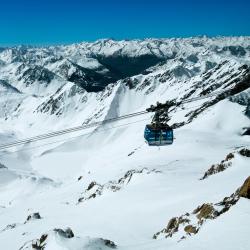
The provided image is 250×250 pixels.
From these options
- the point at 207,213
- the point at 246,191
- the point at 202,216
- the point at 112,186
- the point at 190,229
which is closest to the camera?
the point at 246,191

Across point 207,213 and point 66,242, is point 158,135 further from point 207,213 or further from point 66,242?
point 66,242

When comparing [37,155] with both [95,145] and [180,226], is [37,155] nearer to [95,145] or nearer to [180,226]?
[95,145]

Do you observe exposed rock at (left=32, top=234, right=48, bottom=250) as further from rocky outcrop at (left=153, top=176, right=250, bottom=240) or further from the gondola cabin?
the gondola cabin

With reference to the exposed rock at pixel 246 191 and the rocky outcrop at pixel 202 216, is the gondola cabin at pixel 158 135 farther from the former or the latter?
the exposed rock at pixel 246 191

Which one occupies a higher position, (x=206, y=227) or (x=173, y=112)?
(x=173, y=112)

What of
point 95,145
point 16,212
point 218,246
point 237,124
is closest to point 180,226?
point 218,246

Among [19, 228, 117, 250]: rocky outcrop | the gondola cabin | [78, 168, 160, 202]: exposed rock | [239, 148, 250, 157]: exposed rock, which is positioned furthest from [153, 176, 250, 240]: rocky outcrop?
[78, 168, 160, 202]: exposed rock

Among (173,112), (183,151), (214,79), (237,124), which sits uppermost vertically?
(214,79)

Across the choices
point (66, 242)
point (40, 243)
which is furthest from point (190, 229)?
point (40, 243)
